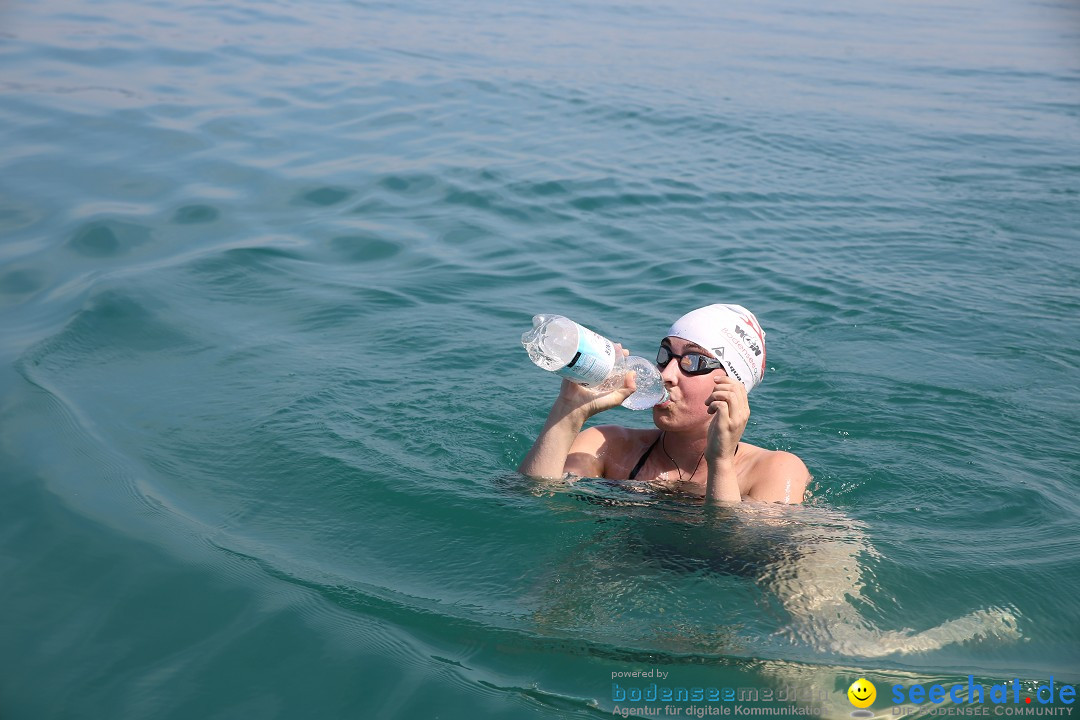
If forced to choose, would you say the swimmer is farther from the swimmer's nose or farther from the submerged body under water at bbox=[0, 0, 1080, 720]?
the submerged body under water at bbox=[0, 0, 1080, 720]

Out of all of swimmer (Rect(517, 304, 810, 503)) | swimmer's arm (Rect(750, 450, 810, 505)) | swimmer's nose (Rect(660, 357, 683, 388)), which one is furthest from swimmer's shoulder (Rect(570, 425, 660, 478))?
swimmer's arm (Rect(750, 450, 810, 505))

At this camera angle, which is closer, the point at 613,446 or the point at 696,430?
the point at 696,430

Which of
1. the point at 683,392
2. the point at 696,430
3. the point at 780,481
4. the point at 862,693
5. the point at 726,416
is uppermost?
the point at 726,416

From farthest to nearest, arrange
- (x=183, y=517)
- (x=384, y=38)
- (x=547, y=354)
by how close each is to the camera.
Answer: (x=384, y=38) → (x=183, y=517) → (x=547, y=354)

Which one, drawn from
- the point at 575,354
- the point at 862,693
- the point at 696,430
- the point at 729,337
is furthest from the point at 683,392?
the point at 862,693

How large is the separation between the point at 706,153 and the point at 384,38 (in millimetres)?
11378

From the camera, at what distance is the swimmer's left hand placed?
205 inches

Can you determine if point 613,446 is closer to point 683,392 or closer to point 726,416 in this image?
point 683,392

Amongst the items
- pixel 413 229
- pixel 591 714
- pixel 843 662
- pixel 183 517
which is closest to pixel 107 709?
pixel 183 517

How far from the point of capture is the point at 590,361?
208 inches

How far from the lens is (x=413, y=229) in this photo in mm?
11781

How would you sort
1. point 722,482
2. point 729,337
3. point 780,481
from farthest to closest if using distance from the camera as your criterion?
point 729,337
point 780,481
point 722,482

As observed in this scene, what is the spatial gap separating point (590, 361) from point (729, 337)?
1052 millimetres

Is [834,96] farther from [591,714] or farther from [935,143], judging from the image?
[591,714]
